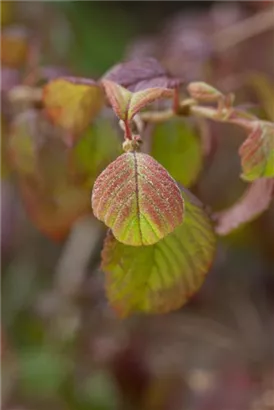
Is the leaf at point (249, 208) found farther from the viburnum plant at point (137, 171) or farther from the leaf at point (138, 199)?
the leaf at point (138, 199)

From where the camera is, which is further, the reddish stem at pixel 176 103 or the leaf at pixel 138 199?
the reddish stem at pixel 176 103

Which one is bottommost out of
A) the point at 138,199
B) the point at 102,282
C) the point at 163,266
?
the point at 102,282

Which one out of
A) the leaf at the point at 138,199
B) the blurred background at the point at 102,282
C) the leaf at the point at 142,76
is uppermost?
the leaf at the point at 142,76

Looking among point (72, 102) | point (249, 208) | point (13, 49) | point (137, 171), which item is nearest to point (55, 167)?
point (13, 49)

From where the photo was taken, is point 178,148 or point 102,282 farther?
point 102,282

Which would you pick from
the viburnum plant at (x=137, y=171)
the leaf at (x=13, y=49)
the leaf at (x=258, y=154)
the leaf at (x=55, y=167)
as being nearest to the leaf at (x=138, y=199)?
the viburnum plant at (x=137, y=171)

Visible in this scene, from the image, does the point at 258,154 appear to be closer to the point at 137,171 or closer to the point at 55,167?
the point at 137,171

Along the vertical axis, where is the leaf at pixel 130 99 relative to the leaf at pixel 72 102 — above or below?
above

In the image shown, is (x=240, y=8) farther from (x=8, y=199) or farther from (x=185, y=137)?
(x=185, y=137)
